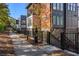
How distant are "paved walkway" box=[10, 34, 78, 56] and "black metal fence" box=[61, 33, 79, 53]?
2.3 inches

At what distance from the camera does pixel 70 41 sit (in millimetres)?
2068

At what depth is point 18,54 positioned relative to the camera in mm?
2062

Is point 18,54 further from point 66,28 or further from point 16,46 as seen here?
point 66,28

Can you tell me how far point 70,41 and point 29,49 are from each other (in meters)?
0.43

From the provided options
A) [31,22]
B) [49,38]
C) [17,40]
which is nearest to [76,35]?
[49,38]

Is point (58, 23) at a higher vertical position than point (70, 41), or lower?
higher

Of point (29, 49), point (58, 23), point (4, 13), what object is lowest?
point (29, 49)

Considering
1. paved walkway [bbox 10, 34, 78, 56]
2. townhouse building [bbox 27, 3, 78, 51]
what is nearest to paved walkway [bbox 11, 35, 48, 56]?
paved walkway [bbox 10, 34, 78, 56]

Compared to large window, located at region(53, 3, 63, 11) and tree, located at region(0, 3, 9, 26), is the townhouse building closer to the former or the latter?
large window, located at region(53, 3, 63, 11)

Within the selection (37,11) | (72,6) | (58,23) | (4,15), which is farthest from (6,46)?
(72,6)

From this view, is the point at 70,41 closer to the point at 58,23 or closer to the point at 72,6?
the point at 58,23

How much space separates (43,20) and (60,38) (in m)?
0.25

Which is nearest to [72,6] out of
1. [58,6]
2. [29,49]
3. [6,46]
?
[58,6]

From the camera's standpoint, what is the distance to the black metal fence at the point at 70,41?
2.06 metres
